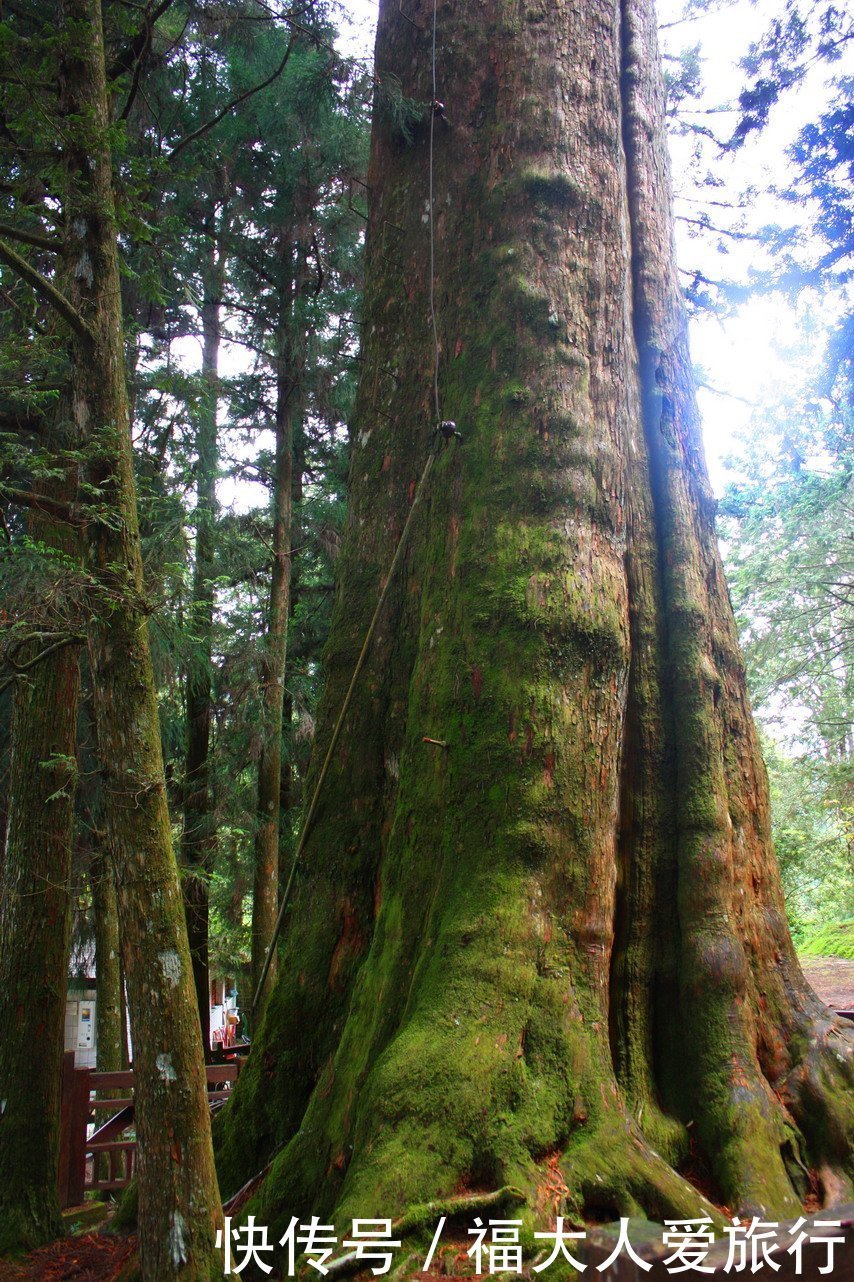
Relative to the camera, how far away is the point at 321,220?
10039mm

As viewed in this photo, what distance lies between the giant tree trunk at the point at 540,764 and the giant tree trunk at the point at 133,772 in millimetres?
383

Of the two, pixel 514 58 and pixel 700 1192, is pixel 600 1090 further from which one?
pixel 514 58

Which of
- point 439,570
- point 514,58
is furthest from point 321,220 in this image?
point 439,570

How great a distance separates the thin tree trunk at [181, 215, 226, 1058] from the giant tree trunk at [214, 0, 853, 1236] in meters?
5.15

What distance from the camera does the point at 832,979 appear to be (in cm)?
1282

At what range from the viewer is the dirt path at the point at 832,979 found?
10531mm

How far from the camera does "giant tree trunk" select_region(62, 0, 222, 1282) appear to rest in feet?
9.82

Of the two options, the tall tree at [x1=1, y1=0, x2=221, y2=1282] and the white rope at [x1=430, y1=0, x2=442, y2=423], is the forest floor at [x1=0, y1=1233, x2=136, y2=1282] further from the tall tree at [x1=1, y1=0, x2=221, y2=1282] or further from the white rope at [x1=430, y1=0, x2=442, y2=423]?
the white rope at [x1=430, y1=0, x2=442, y2=423]

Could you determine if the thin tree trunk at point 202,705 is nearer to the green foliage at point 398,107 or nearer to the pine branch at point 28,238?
the green foliage at point 398,107

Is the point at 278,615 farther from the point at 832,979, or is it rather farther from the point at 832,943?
the point at 832,943

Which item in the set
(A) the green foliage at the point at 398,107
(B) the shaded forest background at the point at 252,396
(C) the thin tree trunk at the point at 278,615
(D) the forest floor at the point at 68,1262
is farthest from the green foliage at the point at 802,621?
(D) the forest floor at the point at 68,1262

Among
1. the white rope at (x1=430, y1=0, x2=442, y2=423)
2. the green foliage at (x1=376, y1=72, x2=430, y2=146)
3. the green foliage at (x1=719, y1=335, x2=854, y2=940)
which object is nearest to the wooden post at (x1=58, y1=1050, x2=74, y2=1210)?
the white rope at (x1=430, y1=0, x2=442, y2=423)

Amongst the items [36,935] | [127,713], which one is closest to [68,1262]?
[36,935]

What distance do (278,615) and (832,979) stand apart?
371 inches
